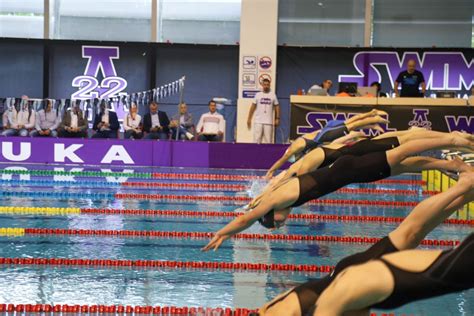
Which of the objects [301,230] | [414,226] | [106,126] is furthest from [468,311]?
[106,126]

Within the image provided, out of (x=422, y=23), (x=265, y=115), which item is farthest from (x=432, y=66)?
(x=265, y=115)

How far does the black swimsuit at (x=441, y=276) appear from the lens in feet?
9.07

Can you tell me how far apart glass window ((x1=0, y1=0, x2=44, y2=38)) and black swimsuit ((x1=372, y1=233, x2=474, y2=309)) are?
687 inches

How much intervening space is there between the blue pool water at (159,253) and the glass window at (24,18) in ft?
29.3

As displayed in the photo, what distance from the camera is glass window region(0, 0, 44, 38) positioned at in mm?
19297

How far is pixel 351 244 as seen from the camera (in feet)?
24.7

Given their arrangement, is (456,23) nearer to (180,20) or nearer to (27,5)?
(180,20)

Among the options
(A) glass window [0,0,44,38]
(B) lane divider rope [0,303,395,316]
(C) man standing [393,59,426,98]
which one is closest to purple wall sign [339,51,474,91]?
(C) man standing [393,59,426,98]

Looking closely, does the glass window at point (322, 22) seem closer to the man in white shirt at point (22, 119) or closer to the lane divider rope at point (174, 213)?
the man in white shirt at point (22, 119)

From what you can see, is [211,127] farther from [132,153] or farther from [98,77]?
[98,77]

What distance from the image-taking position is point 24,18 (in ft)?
63.4

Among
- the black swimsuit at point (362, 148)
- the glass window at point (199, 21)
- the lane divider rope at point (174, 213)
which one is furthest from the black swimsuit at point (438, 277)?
the glass window at point (199, 21)

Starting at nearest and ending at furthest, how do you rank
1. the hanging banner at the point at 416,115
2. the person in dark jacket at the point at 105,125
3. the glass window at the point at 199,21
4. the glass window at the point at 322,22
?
the hanging banner at the point at 416,115 → the person in dark jacket at the point at 105,125 → the glass window at the point at 322,22 → the glass window at the point at 199,21

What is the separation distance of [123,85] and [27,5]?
2797 mm
